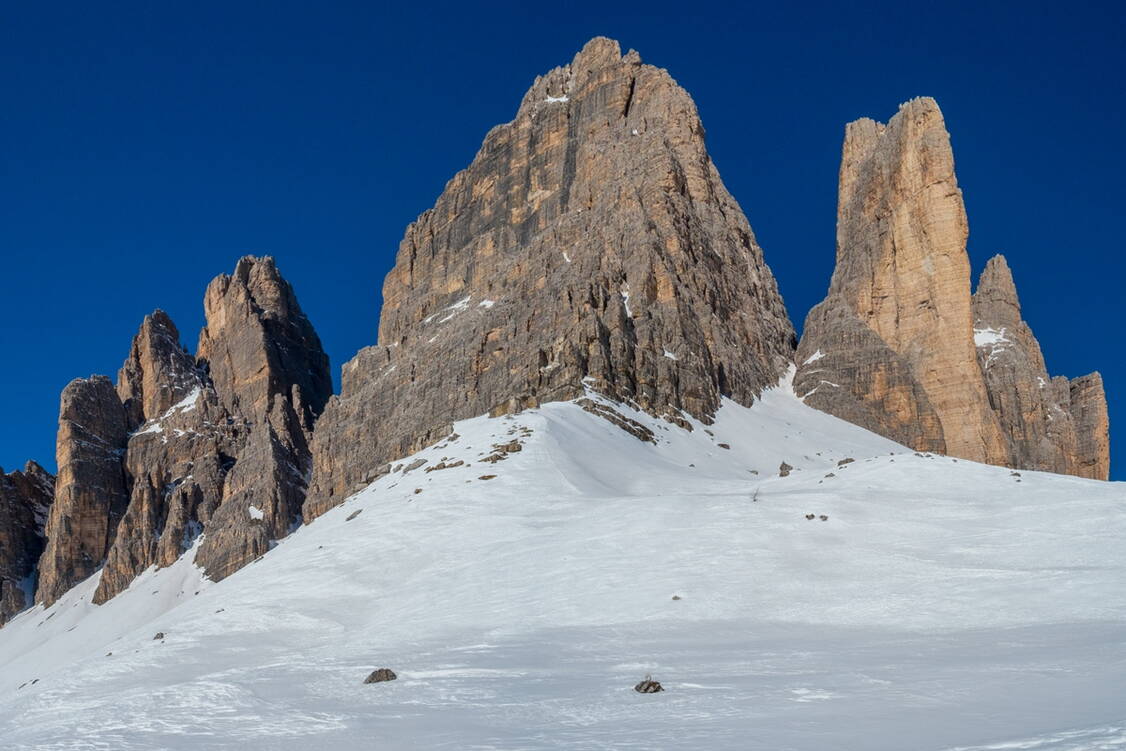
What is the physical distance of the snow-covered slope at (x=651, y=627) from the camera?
36.8 ft

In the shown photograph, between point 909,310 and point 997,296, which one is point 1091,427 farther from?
point 909,310

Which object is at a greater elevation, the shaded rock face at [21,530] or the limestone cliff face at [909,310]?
the limestone cliff face at [909,310]

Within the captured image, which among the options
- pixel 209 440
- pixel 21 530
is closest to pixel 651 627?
pixel 209 440

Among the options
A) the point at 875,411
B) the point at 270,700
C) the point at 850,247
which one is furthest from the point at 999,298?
the point at 270,700

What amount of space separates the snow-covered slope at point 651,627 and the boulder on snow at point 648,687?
41 centimetres

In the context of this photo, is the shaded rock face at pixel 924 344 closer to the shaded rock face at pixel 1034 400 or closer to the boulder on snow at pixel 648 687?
the shaded rock face at pixel 1034 400

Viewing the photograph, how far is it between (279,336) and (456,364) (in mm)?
93012

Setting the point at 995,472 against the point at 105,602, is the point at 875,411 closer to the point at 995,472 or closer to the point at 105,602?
the point at 995,472

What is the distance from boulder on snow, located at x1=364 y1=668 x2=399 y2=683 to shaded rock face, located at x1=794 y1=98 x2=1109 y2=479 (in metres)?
84.6

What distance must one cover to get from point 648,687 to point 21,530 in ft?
544

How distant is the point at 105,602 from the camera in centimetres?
11962

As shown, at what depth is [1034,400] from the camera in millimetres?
117938

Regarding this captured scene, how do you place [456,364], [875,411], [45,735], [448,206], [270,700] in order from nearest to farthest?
1. [45,735]
2. [270,700]
3. [456,364]
4. [875,411]
5. [448,206]

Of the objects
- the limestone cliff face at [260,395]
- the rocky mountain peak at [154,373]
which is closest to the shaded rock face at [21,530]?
the rocky mountain peak at [154,373]
